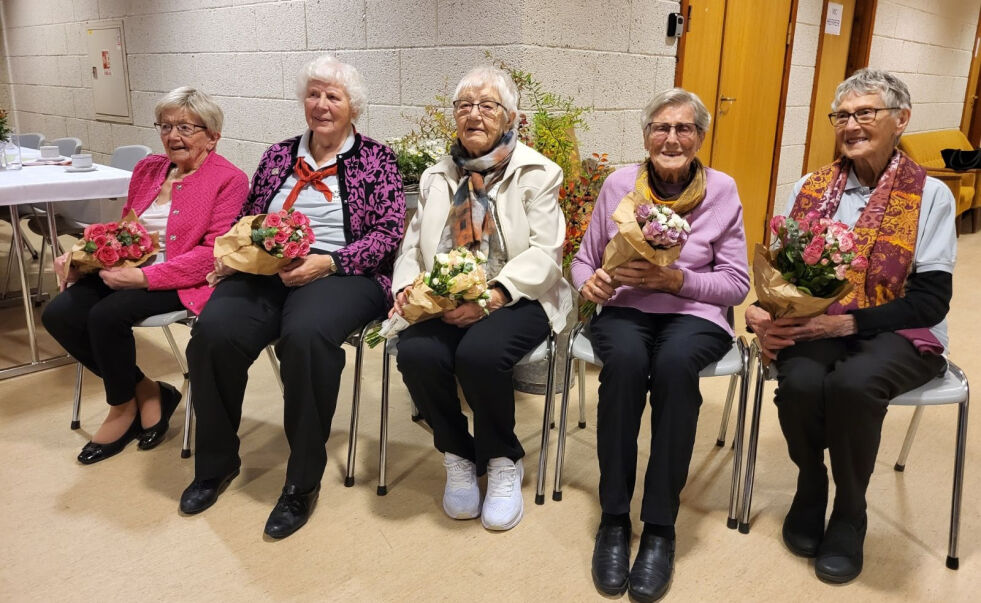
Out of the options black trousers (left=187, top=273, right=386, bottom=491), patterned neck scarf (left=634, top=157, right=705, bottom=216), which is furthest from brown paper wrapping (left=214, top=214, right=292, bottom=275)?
patterned neck scarf (left=634, top=157, right=705, bottom=216)

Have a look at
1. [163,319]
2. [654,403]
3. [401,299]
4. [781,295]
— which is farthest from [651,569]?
[163,319]

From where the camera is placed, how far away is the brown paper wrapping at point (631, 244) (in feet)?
6.14

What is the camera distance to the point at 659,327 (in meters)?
2.12

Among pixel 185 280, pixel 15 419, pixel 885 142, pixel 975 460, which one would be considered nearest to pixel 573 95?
pixel 885 142

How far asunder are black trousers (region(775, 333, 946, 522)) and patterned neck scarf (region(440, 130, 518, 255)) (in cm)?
90

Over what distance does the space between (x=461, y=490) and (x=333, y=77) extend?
4.34 feet

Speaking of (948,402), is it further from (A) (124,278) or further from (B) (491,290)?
(A) (124,278)

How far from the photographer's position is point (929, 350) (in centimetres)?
185

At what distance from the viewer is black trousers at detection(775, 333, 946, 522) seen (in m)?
1.79

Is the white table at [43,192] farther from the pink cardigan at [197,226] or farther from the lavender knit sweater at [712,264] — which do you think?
the lavender knit sweater at [712,264]

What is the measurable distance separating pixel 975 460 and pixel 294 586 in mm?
2203

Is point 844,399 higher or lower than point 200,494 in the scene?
higher

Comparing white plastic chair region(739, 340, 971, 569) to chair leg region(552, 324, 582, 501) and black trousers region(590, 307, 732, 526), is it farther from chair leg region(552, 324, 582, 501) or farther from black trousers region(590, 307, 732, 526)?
chair leg region(552, 324, 582, 501)

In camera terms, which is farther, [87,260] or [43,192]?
[43,192]
